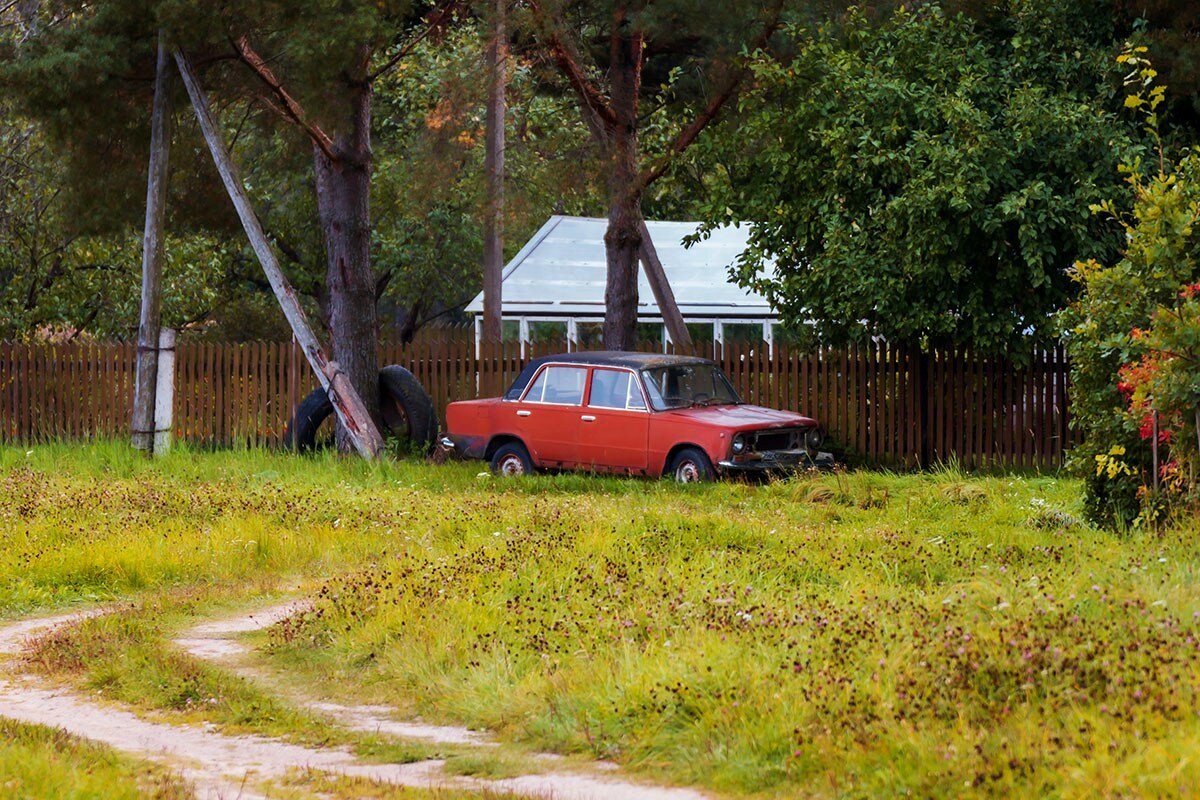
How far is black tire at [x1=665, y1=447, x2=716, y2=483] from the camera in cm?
1716

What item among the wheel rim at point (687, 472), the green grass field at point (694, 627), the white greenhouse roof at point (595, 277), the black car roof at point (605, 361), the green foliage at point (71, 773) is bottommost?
the green foliage at point (71, 773)

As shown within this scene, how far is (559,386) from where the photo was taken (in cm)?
1870

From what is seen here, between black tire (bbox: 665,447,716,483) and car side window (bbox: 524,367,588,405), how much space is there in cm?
148

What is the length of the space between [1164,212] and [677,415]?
7544 millimetres

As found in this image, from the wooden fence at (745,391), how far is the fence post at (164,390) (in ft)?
3.56

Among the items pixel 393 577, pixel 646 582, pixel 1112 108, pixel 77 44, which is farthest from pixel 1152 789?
pixel 77 44

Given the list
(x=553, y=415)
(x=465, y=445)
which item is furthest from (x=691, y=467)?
(x=465, y=445)

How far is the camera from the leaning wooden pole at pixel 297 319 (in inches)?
822

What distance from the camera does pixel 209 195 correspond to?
961 inches

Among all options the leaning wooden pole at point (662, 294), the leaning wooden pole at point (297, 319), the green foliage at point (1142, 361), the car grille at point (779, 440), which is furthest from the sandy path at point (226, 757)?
the leaning wooden pole at point (662, 294)

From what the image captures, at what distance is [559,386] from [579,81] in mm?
4839

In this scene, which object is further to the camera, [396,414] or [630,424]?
[396,414]

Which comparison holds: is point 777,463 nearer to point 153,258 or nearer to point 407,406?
point 407,406

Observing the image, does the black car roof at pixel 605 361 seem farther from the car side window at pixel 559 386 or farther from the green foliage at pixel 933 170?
the green foliage at pixel 933 170
